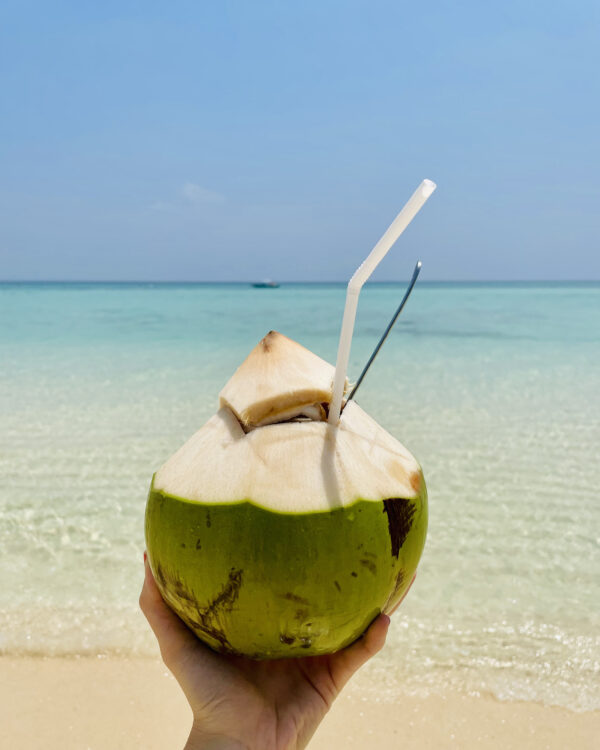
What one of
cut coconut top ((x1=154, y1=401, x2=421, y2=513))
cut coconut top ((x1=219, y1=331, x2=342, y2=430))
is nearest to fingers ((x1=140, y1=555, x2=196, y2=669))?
cut coconut top ((x1=154, y1=401, x2=421, y2=513))

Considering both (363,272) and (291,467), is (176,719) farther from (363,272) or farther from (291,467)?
(363,272)

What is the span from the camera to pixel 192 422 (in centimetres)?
504

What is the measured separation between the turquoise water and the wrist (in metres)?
1.10

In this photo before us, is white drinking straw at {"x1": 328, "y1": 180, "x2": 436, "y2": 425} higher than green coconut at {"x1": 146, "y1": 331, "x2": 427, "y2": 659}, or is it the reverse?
white drinking straw at {"x1": 328, "y1": 180, "x2": 436, "y2": 425}

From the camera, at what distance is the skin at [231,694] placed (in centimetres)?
120

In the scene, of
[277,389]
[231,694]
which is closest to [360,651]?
[231,694]

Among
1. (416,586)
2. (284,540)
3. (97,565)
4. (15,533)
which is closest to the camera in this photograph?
(284,540)

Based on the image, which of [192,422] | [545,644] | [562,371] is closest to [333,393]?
[545,644]

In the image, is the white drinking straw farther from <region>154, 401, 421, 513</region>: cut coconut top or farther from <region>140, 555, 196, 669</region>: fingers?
<region>140, 555, 196, 669</region>: fingers

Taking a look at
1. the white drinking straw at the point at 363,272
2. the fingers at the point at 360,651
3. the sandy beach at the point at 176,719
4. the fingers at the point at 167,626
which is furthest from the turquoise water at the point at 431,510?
the white drinking straw at the point at 363,272

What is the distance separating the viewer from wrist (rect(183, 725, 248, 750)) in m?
1.18

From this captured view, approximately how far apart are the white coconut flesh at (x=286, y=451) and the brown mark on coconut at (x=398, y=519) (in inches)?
0.5

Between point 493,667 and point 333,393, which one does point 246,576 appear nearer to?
point 333,393

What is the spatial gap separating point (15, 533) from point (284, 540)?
263 centimetres
